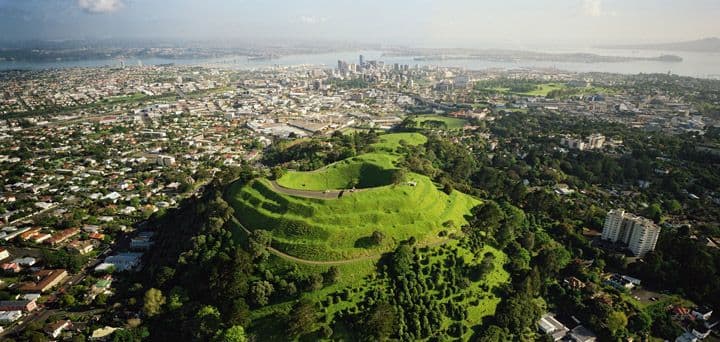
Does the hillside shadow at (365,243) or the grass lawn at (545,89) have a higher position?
the grass lawn at (545,89)

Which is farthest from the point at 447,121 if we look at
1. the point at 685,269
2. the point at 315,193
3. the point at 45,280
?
the point at 45,280

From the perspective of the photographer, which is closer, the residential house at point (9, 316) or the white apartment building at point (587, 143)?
the residential house at point (9, 316)

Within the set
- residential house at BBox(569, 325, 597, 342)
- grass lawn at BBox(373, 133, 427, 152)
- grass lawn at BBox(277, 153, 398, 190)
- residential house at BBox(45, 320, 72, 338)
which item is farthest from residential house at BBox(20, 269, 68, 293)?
residential house at BBox(569, 325, 597, 342)

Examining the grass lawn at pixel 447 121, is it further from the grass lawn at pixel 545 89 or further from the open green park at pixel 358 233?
the open green park at pixel 358 233

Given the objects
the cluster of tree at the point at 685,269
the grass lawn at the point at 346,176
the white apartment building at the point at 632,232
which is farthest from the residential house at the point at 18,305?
the white apartment building at the point at 632,232

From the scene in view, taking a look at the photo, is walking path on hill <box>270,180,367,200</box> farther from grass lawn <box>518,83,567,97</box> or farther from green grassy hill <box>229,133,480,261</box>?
grass lawn <box>518,83,567,97</box>

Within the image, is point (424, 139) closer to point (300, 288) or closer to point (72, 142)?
point (300, 288)
